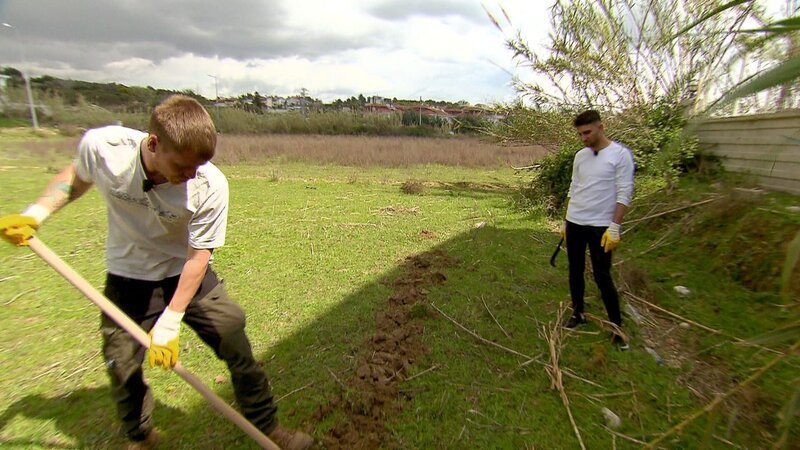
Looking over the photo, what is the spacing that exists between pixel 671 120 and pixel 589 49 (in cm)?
224

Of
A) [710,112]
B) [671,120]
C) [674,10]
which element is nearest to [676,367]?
[710,112]

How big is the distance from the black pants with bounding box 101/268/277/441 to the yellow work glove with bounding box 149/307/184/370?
16 centimetres

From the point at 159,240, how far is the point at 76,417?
1.40 meters

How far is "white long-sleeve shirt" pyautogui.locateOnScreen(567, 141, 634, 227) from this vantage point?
299cm

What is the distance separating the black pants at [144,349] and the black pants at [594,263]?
8.55 ft

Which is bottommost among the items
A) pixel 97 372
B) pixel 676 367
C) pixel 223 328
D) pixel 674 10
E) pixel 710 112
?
pixel 97 372

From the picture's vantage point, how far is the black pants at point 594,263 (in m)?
3.11

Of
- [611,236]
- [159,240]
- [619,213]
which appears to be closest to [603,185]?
[619,213]

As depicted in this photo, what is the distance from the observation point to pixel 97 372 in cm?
284

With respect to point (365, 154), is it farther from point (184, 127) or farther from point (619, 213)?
point (184, 127)

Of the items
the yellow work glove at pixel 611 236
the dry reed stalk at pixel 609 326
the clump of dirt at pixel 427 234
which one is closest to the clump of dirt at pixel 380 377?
the dry reed stalk at pixel 609 326

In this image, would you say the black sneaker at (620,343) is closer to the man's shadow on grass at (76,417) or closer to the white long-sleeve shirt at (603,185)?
the white long-sleeve shirt at (603,185)

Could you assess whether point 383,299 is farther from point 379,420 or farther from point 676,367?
point 676,367

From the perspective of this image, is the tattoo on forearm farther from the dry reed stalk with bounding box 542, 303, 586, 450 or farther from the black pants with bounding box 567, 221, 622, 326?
the black pants with bounding box 567, 221, 622, 326
